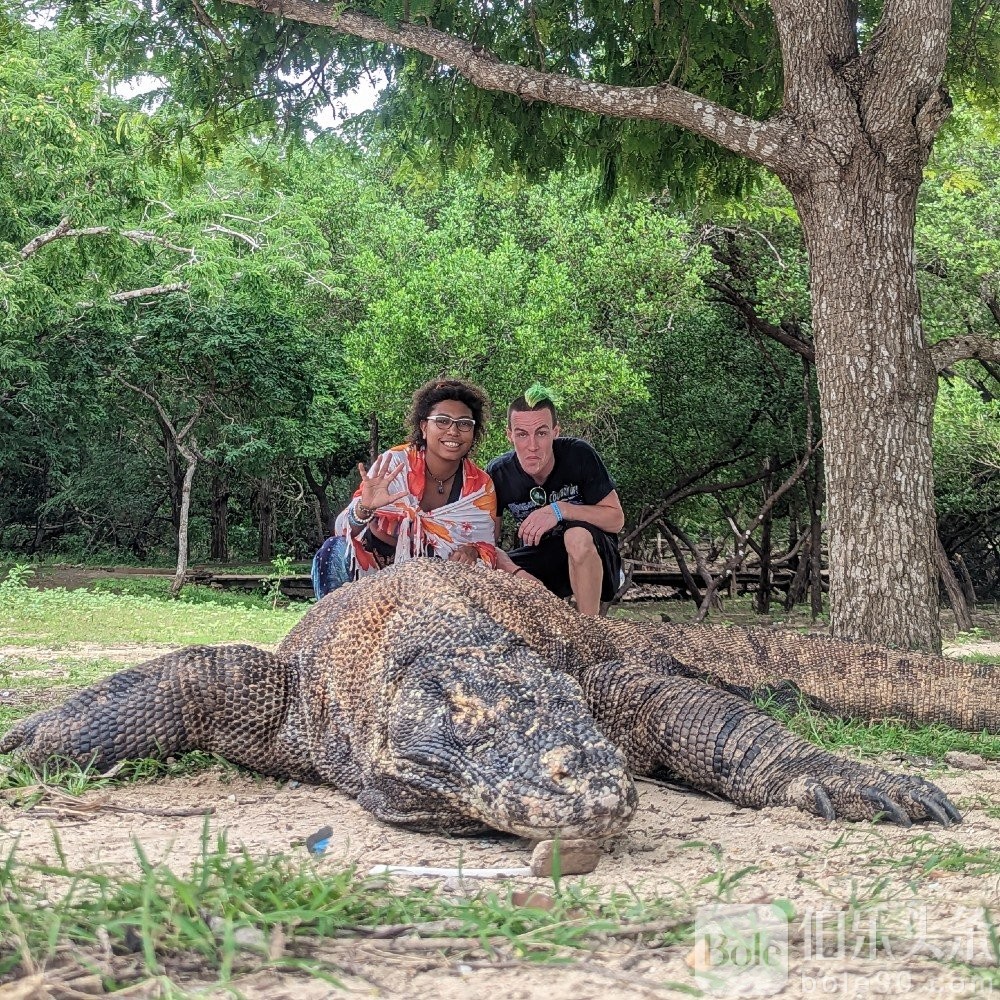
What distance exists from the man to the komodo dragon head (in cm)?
222

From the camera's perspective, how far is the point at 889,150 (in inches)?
197

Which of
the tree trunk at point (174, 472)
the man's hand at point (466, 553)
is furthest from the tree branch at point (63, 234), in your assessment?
the tree trunk at point (174, 472)

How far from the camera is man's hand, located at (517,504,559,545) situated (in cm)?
515

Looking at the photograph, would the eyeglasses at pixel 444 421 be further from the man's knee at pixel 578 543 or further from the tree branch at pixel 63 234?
the tree branch at pixel 63 234

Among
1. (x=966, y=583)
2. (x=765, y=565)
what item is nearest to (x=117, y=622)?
(x=765, y=565)

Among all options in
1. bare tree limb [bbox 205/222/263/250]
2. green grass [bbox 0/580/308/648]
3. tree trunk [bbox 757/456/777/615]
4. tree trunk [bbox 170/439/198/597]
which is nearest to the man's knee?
green grass [bbox 0/580/308/648]

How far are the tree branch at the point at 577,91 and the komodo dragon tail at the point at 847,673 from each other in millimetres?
2253

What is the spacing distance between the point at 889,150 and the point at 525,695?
358 cm

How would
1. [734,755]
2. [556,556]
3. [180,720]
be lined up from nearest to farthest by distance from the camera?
[734,755] < [180,720] < [556,556]

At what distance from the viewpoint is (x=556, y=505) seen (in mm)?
5250

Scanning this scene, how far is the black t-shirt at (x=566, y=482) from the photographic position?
5.45m

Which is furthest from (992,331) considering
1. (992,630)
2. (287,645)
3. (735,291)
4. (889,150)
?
(287,645)

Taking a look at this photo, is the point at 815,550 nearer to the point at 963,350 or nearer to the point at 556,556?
the point at 963,350

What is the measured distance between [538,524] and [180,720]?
2.23 metres
